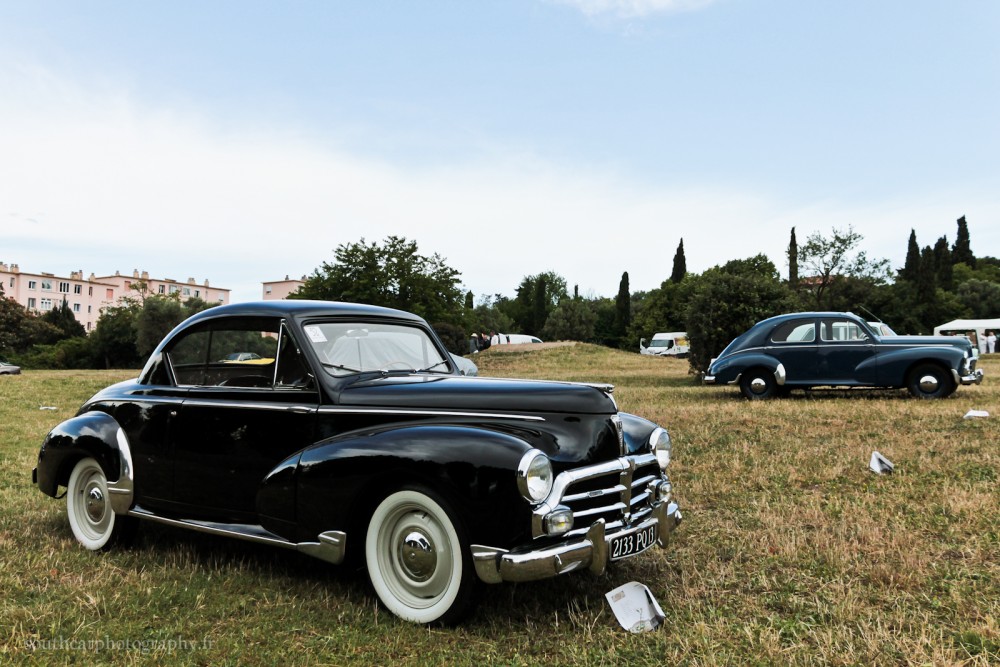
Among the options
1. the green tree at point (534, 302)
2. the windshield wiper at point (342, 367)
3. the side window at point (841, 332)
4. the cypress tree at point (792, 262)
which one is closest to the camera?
the windshield wiper at point (342, 367)

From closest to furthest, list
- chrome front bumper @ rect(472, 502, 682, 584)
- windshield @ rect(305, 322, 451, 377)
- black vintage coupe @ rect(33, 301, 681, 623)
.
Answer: chrome front bumper @ rect(472, 502, 682, 584) < black vintage coupe @ rect(33, 301, 681, 623) < windshield @ rect(305, 322, 451, 377)

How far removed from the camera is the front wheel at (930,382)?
12.6 m

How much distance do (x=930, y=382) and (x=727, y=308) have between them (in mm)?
5673

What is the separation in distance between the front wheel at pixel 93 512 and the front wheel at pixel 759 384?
11.1m

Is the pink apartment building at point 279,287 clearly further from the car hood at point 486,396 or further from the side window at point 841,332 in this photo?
the car hood at point 486,396

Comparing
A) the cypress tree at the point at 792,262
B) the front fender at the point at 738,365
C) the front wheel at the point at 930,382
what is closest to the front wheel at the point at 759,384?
the front fender at the point at 738,365

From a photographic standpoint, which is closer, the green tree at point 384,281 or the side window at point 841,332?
the side window at point 841,332

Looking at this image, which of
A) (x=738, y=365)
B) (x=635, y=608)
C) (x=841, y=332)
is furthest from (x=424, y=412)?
(x=841, y=332)

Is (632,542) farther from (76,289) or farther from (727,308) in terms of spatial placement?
(76,289)

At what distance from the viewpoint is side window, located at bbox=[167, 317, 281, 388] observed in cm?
446

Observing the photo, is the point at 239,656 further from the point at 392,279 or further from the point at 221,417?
the point at 392,279

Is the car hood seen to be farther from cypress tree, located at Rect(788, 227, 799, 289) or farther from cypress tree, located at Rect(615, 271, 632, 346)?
cypress tree, located at Rect(615, 271, 632, 346)

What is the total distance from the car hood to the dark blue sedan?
1040 centimetres

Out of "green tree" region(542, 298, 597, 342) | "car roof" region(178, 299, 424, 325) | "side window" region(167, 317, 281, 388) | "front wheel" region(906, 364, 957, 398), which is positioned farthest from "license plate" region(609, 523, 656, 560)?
"green tree" region(542, 298, 597, 342)
